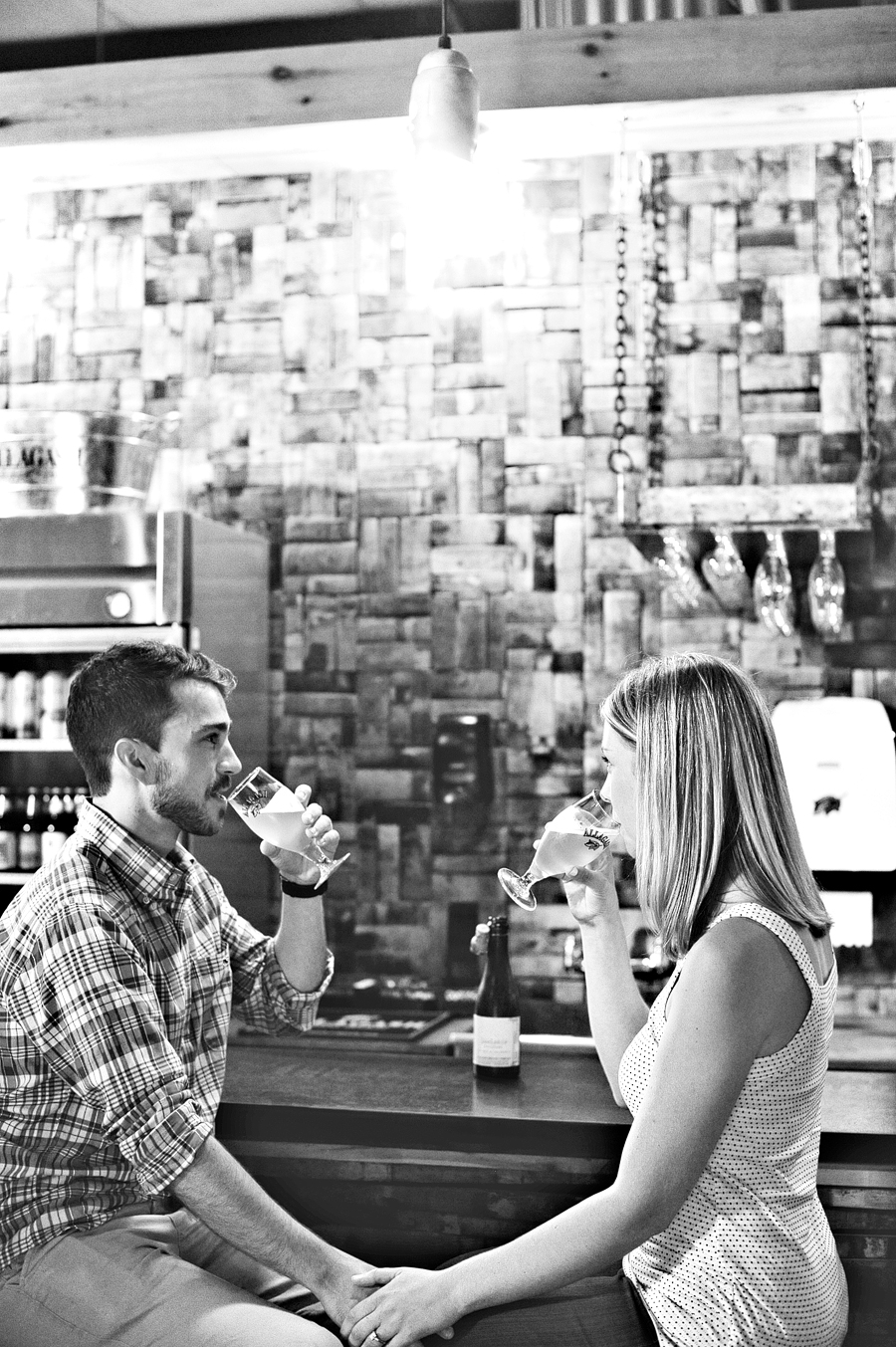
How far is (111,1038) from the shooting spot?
2.04 meters

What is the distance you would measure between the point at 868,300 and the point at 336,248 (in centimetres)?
151

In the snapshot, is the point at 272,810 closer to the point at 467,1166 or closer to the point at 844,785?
the point at 467,1166

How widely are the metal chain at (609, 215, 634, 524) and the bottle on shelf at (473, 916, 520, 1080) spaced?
4.11 feet

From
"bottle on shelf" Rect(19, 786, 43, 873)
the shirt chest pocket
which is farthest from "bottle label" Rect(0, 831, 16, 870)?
the shirt chest pocket

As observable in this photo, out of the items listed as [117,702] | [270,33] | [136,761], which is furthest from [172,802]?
[270,33]

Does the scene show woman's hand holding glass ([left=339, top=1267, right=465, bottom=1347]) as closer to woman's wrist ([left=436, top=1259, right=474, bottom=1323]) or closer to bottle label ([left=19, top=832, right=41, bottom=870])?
woman's wrist ([left=436, top=1259, right=474, bottom=1323])

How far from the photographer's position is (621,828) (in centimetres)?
213

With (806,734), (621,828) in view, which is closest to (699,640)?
(806,734)

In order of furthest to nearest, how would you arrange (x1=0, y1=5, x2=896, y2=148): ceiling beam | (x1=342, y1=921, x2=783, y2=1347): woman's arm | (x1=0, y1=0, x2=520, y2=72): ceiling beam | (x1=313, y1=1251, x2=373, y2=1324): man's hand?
1. (x1=0, y1=0, x2=520, y2=72): ceiling beam
2. (x1=0, y1=5, x2=896, y2=148): ceiling beam
3. (x1=313, y1=1251, x2=373, y2=1324): man's hand
4. (x1=342, y1=921, x2=783, y2=1347): woman's arm

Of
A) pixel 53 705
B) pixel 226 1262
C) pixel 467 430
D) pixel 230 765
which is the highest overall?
pixel 467 430

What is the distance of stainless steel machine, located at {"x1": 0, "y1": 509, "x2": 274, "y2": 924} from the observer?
349 cm

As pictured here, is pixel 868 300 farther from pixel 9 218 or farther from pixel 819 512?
pixel 9 218

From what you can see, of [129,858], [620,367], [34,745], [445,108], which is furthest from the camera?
[620,367]

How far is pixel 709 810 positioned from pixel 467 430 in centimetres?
236
